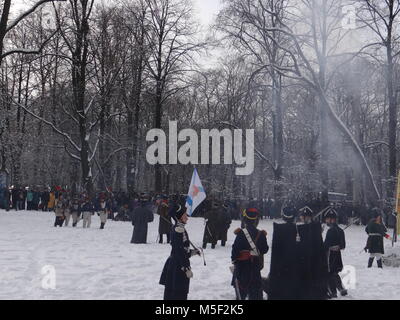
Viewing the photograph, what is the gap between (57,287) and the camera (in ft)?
30.8

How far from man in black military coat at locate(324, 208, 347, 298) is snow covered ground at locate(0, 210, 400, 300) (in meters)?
0.40

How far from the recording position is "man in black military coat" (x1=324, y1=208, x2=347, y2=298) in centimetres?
947

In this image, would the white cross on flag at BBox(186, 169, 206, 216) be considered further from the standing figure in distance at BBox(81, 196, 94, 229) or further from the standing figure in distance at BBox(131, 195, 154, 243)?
the standing figure in distance at BBox(81, 196, 94, 229)

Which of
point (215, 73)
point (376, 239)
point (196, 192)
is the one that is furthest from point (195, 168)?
point (215, 73)

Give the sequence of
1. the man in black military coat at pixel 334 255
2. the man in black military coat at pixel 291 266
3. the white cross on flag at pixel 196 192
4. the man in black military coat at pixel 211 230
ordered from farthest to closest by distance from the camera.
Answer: the white cross on flag at pixel 196 192, the man in black military coat at pixel 211 230, the man in black military coat at pixel 334 255, the man in black military coat at pixel 291 266

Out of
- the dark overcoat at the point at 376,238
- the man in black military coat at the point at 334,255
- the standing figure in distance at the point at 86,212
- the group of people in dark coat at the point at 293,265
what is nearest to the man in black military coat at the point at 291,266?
the group of people in dark coat at the point at 293,265

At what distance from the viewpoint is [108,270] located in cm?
1142

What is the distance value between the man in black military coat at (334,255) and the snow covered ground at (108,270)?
0.40 meters

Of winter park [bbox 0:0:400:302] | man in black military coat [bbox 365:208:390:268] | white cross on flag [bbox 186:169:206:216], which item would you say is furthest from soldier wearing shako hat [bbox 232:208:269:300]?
white cross on flag [bbox 186:169:206:216]

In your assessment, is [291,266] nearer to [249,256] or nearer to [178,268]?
[249,256]

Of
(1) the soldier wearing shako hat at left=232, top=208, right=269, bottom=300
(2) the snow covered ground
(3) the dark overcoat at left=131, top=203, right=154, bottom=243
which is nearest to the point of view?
(1) the soldier wearing shako hat at left=232, top=208, right=269, bottom=300

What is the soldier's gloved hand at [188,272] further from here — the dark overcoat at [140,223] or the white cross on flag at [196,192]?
the white cross on flag at [196,192]

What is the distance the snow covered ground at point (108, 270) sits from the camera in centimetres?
A: 920

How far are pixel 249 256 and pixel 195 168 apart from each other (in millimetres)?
13283
